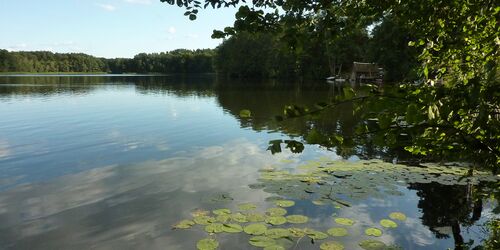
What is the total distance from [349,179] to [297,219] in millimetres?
4487

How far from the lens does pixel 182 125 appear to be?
2869cm

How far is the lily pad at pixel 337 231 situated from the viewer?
940 centimetres

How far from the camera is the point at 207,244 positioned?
8.81 m

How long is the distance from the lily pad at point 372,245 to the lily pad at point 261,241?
2.08 meters

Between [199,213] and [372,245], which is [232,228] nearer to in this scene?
[199,213]

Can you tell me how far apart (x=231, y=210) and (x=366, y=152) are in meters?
10.1

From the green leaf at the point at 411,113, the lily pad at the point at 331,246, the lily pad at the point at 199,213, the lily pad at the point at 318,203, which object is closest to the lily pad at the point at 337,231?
the lily pad at the point at 331,246

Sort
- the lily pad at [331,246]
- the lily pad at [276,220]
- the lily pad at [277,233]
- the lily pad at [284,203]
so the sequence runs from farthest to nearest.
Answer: the lily pad at [284,203]
the lily pad at [276,220]
the lily pad at [277,233]
the lily pad at [331,246]

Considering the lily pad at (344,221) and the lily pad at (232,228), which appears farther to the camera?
the lily pad at (344,221)

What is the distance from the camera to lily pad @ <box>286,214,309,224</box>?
33.0 ft

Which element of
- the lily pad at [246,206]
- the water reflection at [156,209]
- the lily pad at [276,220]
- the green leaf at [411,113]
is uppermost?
the green leaf at [411,113]

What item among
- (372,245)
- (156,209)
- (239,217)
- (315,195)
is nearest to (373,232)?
(372,245)

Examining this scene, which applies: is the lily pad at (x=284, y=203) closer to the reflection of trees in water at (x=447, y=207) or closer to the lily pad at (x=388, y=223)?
the lily pad at (x=388, y=223)

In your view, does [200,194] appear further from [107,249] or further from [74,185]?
[74,185]
